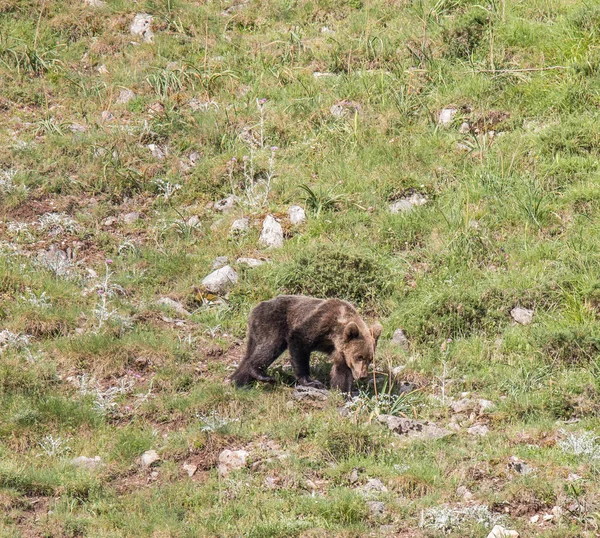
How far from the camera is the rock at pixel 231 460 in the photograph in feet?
24.6

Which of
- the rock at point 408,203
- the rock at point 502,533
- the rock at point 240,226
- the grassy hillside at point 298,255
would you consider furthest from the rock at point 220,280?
the rock at point 502,533

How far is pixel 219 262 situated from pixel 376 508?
4.77 metres

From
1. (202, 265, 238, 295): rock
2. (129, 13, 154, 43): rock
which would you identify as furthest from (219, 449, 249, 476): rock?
(129, 13, 154, 43): rock

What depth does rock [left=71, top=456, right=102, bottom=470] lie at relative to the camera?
7514 mm

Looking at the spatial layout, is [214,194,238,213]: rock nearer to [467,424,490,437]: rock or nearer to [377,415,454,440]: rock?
[377,415,454,440]: rock

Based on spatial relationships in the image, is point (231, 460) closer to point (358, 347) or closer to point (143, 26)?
point (358, 347)

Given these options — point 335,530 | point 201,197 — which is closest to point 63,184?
point 201,197

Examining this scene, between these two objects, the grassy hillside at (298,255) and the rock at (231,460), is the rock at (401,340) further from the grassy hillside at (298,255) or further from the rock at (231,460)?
the rock at (231,460)

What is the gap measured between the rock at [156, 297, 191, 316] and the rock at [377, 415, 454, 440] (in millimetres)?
3045

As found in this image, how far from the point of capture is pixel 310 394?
862 centimetres

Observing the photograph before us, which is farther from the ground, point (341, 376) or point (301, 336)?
point (301, 336)

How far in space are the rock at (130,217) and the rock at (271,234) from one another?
174 centimetres

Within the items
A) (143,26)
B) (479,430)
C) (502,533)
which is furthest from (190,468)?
(143,26)

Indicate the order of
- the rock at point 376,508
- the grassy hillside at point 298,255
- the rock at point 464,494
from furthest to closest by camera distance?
the grassy hillside at point 298,255, the rock at point 464,494, the rock at point 376,508
